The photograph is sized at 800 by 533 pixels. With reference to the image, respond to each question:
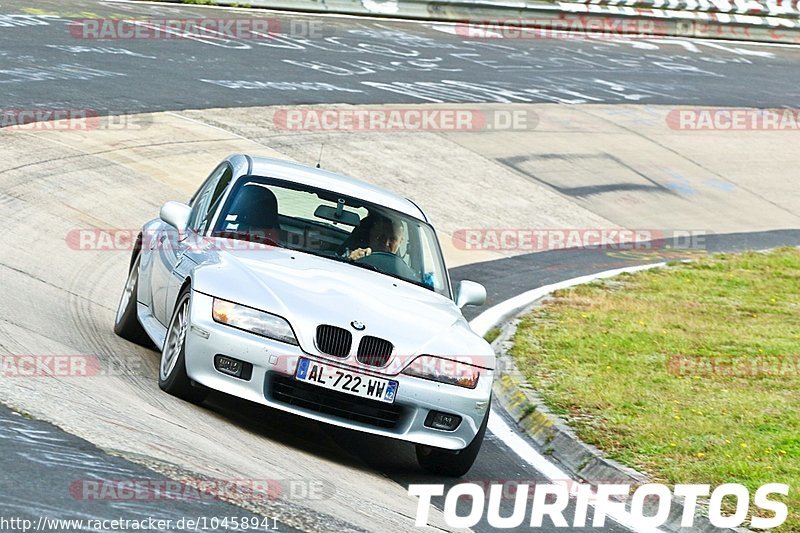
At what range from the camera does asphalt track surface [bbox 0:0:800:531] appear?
609 inches

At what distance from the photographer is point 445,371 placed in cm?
764

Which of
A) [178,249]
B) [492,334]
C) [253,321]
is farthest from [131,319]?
[492,334]

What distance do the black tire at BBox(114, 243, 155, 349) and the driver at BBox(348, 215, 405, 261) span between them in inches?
68.1

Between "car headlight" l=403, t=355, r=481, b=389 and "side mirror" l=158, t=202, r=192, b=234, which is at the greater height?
"side mirror" l=158, t=202, r=192, b=234

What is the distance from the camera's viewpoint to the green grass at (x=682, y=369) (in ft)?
27.7

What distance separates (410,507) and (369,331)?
1032mm

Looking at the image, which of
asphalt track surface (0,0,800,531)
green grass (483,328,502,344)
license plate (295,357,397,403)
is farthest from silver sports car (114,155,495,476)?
green grass (483,328,502,344)

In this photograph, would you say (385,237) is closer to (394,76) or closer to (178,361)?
(178,361)

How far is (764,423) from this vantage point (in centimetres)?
925

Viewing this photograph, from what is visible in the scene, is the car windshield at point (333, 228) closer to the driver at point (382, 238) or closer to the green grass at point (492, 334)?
the driver at point (382, 238)

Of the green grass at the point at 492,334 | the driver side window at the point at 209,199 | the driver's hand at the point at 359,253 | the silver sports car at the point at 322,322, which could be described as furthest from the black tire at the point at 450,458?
the green grass at the point at 492,334

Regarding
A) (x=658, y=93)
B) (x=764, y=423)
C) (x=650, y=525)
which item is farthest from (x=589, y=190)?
(x=650, y=525)

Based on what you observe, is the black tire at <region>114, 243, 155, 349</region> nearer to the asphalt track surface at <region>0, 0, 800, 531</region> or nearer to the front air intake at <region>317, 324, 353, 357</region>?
the asphalt track surface at <region>0, 0, 800, 531</region>

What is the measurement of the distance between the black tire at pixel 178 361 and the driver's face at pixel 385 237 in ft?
4.63
